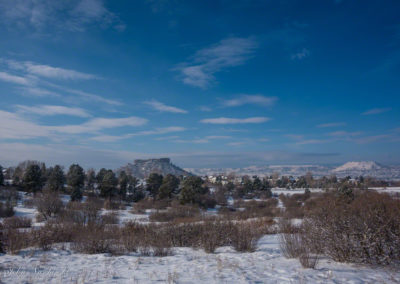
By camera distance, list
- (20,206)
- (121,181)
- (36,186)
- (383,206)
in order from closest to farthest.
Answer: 1. (383,206)
2. (20,206)
3. (36,186)
4. (121,181)

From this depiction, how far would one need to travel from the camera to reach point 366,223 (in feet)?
22.0

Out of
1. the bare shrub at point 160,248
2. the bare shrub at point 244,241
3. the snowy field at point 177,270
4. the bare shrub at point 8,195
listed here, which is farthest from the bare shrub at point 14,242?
the bare shrub at point 8,195

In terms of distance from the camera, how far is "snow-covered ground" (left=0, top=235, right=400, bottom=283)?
5.72 metres

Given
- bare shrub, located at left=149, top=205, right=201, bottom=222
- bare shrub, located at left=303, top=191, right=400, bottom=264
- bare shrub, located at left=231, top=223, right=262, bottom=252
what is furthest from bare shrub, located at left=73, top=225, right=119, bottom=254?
bare shrub, located at left=149, top=205, right=201, bottom=222

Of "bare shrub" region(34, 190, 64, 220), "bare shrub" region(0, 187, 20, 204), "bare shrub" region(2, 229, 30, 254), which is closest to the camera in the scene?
"bare shrub" region(2, 229, 30, 254)

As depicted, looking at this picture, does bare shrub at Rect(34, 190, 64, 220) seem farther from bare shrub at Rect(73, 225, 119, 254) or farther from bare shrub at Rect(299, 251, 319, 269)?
bare shrub at Rect(299, 251, 319, 269)

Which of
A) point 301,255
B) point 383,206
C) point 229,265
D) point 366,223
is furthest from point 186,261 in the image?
point 383,206

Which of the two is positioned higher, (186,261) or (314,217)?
(314,217)

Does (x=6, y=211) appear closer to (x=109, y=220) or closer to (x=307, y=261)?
(x=109, y=220)

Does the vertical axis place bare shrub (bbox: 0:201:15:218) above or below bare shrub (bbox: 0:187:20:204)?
below

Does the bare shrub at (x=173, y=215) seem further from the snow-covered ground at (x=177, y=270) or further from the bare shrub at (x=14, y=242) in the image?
the snow-covered ground at (x=177, y=270)

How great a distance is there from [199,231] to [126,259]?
423 centimetres

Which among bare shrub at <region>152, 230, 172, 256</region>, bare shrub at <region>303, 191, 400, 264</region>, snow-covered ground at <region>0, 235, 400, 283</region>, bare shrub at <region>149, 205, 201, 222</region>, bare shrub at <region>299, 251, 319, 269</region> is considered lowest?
bare shrub at <region>149, 205, 201, 222</region>

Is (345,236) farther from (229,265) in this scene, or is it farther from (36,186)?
(36,186)
